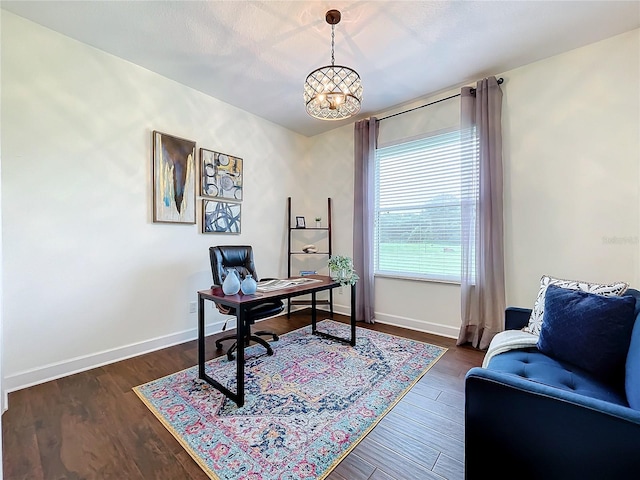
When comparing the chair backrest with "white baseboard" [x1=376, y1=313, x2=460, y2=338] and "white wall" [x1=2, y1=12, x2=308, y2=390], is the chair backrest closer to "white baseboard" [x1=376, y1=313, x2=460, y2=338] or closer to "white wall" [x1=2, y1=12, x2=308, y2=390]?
"white wall" [x1=2, y1=12, x2=308, y2=390]

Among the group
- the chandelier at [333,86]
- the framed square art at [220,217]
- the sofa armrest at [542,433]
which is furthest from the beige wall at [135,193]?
the sofa armrest at [542,433]

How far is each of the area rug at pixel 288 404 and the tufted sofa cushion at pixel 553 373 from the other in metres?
0.79

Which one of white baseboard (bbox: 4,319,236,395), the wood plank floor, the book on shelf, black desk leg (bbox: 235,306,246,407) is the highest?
the book on shelf

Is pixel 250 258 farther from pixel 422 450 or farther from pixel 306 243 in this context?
pixel 422 450

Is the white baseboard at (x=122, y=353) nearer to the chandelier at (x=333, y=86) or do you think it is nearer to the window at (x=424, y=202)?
the window at (x=424, y=202)

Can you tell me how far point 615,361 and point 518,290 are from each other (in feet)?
4.91

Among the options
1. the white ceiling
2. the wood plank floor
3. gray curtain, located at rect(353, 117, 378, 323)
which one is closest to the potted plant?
gray curtain, located at rect(353, 117, 378, 323)

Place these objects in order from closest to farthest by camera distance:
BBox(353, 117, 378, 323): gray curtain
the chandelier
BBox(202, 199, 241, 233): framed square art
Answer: the chandelier → BBox(202, 199, 241, 233): framed square art → BBox(353, 117, 378, 323): gray curtain

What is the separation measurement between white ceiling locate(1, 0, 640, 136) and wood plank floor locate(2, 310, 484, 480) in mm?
2762

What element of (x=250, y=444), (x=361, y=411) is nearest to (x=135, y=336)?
(x=250, y=444)

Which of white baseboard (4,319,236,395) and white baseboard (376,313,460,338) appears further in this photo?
white baseboard (376,313,460,338)

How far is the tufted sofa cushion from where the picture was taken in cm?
120

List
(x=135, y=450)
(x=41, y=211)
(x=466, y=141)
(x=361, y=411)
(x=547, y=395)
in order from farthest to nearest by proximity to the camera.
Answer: (x=466, y=141) → (x=41, y=211) → (x=361, y=411) → (x=135, y=450) → (x=547, y=395)

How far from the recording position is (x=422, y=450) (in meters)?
1.45
